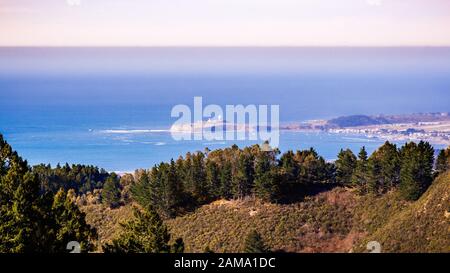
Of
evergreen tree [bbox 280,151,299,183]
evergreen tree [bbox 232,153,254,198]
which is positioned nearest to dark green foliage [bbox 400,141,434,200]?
evergreen tree [bbox 280,151,299,183]

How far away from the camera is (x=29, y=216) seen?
464 inches

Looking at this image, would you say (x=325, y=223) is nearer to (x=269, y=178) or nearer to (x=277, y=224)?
(x=277, y=224)

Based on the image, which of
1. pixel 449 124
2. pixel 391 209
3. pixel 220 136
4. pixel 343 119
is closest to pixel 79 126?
pixel 220 136

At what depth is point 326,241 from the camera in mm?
18938

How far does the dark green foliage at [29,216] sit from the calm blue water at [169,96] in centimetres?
2576

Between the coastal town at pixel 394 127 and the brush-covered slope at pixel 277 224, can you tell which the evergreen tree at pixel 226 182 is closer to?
the brush-covered slope at pixel 277 224

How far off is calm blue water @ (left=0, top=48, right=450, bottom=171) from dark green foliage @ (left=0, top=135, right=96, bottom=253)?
84.5 ft

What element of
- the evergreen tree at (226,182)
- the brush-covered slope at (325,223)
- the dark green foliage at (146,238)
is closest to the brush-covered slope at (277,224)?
the brush-covered slope at (325,223)

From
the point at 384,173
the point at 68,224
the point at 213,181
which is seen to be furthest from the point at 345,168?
the point at 68,224

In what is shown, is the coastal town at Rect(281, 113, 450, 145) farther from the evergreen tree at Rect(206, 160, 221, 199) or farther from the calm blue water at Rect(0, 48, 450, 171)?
the evergreen tree at Rect(206, 160, 221, 199)

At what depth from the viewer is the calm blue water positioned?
212ft
